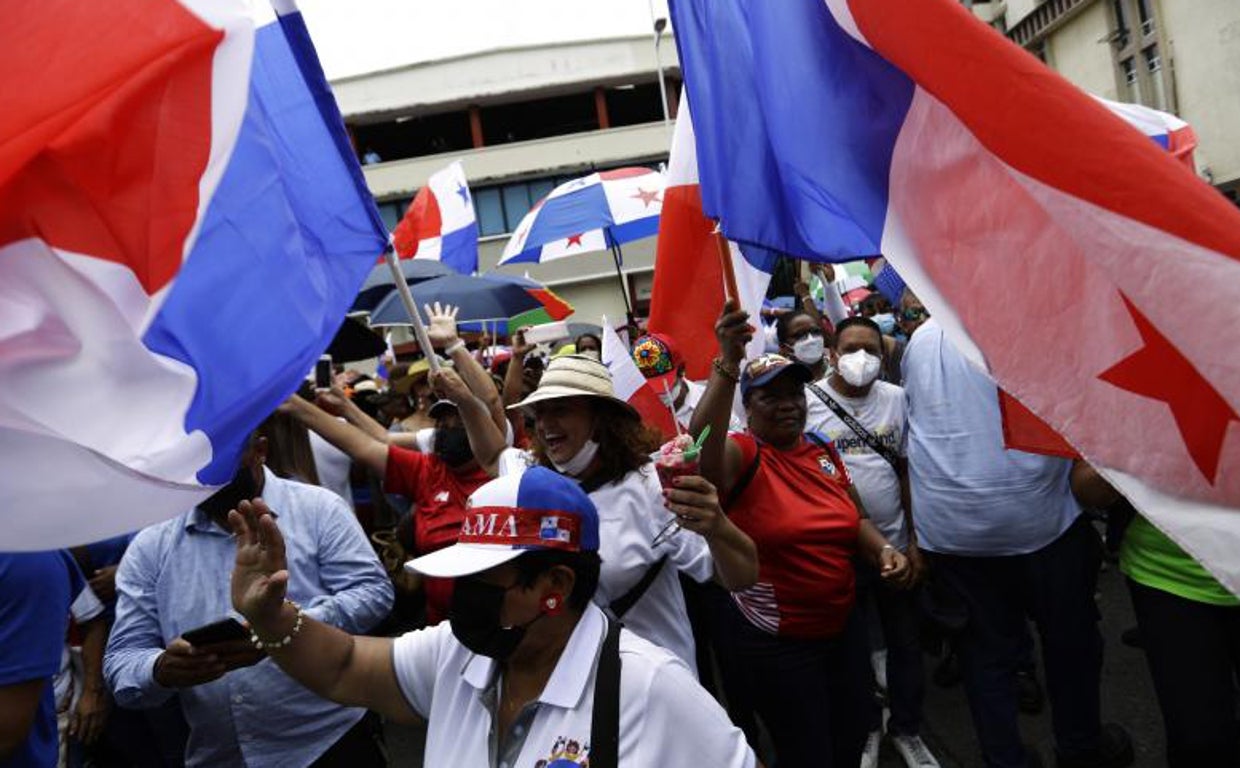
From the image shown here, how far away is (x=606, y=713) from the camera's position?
1.98 meters

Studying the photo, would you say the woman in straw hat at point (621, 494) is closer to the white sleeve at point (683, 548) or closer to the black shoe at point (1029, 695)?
the white sleeve at point (683, 548)

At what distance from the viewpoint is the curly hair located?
315 cm

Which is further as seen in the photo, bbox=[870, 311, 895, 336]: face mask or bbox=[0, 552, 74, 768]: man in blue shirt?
bbox=[870, 311, 895, 336]: face mask

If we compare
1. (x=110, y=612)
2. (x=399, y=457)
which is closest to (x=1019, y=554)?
(x=399, y=457)

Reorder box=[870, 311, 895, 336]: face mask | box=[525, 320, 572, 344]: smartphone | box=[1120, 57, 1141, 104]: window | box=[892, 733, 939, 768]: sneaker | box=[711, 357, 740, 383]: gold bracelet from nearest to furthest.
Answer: box=[711, 357, 740, 383]: gold bracelet, box=[892, 733, 939, 768]: sneaker, box=[525, 320, 572, 344]: smartphone, box=[870, 311, 895, 336]: face mask, box=[1120, 57, 1141, 104]: window

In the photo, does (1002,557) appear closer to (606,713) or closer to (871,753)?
(871,753)

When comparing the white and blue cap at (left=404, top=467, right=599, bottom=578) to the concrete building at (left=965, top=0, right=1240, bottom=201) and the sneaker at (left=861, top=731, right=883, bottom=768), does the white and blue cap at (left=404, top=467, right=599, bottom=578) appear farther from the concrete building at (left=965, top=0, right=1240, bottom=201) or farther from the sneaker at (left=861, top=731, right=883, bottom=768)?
the concrete building at (left=965, top=0, right=1240, bottom=201)

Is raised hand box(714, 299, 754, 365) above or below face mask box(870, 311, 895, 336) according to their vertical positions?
below

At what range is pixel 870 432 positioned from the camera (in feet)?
14.9

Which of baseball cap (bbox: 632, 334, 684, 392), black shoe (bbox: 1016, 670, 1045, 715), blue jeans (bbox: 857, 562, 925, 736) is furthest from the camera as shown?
black shoe (bbox: 1016, 670, 1045, 715)

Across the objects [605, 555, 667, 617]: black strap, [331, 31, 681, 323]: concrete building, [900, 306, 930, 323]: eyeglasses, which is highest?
[331, 31, 681, 323]: concrete building

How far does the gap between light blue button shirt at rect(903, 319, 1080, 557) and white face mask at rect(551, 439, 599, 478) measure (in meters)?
1.39

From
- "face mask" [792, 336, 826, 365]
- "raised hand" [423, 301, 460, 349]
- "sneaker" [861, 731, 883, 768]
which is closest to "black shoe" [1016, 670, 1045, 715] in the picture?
"sneaker" [861, 731, 883, 768]

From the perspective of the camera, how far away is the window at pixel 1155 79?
20422 millimetres
